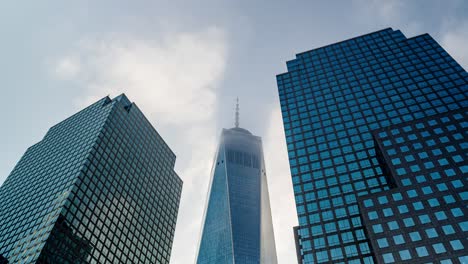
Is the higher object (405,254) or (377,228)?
(377,228)

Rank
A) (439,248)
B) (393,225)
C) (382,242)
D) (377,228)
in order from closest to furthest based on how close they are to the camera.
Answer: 1. (439,248)
2. (382,242)
3. (393,225)
4. (377,228)

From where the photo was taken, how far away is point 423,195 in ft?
256

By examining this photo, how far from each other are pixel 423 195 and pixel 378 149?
75.8 ft

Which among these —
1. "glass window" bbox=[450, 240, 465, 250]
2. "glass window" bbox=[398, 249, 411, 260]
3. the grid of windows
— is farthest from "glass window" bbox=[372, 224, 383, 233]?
"glass window" bbox=[450, 240, 465, 250]

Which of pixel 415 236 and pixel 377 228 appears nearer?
pixel 415 236

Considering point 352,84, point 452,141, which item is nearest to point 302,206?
point 452,141

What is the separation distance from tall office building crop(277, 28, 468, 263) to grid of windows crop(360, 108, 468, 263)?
7.4 inches

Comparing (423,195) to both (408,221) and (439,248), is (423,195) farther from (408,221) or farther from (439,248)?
(439,248)

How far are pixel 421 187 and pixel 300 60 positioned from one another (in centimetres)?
8151

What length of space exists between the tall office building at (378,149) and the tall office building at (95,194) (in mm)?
49928

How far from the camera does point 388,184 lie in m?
93.4

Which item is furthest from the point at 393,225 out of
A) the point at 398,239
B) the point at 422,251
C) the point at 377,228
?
the point at 422,251

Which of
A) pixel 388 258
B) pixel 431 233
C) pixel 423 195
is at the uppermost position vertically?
pixel 423 195

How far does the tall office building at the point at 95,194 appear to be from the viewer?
9642cm
